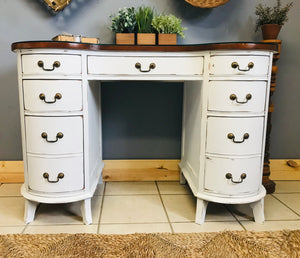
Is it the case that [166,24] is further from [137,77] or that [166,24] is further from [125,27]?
[137,77]

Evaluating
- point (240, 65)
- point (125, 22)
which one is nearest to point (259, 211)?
point (240, 65)

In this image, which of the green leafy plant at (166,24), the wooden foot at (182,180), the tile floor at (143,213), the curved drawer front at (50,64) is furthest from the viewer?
the wooden foot at (182,180)

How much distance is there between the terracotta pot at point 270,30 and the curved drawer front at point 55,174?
4.14ft

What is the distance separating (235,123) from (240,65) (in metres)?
0.26

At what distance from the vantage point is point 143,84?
1.85m

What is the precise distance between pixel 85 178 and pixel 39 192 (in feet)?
0.72

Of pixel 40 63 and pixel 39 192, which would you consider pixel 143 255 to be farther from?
pixel 40 63

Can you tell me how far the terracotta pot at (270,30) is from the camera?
1.64m

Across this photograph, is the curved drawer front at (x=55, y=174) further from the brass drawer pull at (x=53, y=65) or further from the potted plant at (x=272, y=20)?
the potted plant at (x=272, y=20)

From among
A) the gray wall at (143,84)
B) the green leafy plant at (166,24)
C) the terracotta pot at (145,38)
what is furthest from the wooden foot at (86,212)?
the green leafy plant at (166,24)

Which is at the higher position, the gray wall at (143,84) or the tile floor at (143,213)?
the gray wall at (143,84)

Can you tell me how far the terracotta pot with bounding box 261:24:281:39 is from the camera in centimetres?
164

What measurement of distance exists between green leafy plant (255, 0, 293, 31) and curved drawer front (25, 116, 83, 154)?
1.23 meters

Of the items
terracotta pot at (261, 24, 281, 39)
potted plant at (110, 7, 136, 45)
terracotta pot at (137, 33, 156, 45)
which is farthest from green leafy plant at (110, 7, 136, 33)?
terracotta pot at (261, 24, 281, 39)
